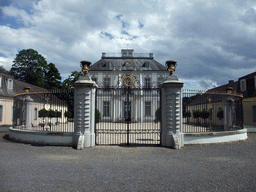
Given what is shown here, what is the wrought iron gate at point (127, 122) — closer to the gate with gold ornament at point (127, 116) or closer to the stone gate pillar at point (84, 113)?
the gate with gold ornament at point (127, 116)

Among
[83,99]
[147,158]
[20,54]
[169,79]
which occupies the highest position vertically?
[20,54]

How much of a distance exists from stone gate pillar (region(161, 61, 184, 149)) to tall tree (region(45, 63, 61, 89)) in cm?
3211

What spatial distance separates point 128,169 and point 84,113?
13.7ft

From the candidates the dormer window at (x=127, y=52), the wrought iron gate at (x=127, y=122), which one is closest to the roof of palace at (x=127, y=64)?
the dormer window at (x=127, y=52)

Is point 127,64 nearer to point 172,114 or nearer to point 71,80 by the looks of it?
point 71,80

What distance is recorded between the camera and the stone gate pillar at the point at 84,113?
9016 mm

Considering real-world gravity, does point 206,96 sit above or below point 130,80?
below

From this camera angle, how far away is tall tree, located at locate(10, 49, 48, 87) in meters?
36.6

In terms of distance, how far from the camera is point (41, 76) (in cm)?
3700

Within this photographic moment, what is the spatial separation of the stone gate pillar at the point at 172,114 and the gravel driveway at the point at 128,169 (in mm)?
562

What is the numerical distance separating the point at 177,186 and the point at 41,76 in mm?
37597

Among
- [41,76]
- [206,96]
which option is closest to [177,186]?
[206,96]

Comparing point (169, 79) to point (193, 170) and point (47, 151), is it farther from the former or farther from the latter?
point (47, 151)

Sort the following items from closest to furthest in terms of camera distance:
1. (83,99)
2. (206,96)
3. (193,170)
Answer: (193,170) < (83,99) < (206,96)
